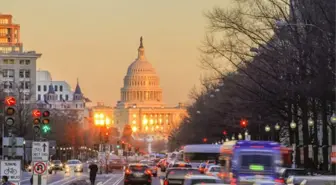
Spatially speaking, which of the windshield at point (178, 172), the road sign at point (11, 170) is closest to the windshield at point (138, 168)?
the windshield at point (178, 172)

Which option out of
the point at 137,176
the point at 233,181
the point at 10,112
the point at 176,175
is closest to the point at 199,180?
the point at 10,112

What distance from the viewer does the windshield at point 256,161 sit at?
42531 millimetres

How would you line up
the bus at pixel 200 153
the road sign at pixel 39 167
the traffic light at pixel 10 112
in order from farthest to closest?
the bus at pixel 200 153, the road sign at pixel 39 167, the traffic light at pixel 10 112

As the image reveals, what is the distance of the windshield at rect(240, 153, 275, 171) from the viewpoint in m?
42.5

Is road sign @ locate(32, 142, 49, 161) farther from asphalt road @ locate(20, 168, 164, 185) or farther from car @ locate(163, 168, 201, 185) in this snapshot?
asphalt road @ locate(20, 168, 164, 185)

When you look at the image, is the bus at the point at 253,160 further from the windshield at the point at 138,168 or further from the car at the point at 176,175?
the windshield at the point at 138,168

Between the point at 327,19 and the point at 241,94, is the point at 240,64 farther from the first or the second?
the point at 327,19

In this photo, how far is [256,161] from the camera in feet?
140

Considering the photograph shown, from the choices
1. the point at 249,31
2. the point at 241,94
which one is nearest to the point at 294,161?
the point at 241,94

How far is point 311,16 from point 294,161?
28.1m

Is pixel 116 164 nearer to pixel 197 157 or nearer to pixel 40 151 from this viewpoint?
pixel 197 157

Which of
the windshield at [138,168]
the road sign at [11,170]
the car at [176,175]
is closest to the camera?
the road sign at [11,170]

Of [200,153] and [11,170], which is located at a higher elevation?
[200,153]

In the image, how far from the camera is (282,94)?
209 feet
